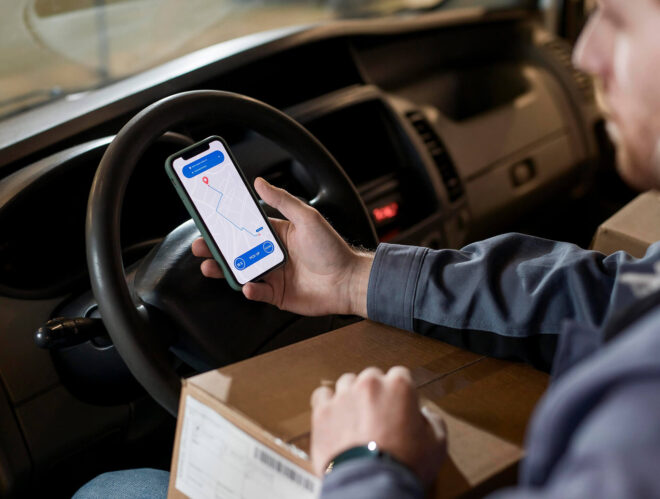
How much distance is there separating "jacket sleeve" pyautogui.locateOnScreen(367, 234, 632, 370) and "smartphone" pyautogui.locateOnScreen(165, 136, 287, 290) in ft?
0.50

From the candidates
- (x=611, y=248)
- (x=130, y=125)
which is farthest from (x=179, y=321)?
(x=611, y=248)

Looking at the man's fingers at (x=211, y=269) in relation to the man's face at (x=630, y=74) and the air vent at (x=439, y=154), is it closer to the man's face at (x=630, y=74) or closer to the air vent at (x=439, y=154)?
the man's face at (x=630, y=74)

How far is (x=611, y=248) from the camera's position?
122 centimetres

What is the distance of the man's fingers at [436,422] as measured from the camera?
64 cm

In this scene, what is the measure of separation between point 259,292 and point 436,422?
35 centimetres

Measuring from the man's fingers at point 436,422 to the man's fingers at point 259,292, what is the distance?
1.02 ft

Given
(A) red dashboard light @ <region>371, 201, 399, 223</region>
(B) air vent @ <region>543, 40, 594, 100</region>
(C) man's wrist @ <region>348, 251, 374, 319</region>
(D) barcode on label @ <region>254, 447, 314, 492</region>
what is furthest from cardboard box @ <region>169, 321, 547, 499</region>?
(B) air vent @ <region>543, 40, 594, 100</region>

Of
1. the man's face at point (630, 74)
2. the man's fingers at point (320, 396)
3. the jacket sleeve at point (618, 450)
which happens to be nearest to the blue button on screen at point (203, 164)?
the man's fingers at point (320, 396)

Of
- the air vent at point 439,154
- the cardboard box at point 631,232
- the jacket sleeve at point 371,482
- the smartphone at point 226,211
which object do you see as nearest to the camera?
the jacket sleeve at point 371,482

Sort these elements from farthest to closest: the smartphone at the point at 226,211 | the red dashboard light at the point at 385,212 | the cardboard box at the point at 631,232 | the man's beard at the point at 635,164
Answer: the red dashboard light at the point at 385,212, the cardboard box at the point at 631,232, the smartphone at the point at 226,211, the man's beard at the point at 635,164

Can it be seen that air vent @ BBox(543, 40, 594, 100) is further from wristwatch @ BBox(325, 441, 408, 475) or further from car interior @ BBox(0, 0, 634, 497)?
wristwatch @ BBox(325, 441, 408, 475)

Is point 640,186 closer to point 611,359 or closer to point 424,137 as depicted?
point 611,359

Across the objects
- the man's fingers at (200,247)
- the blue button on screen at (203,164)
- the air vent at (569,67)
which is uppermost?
the blue button on screen at (203,164)

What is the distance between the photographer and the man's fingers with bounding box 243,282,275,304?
0.93 m
